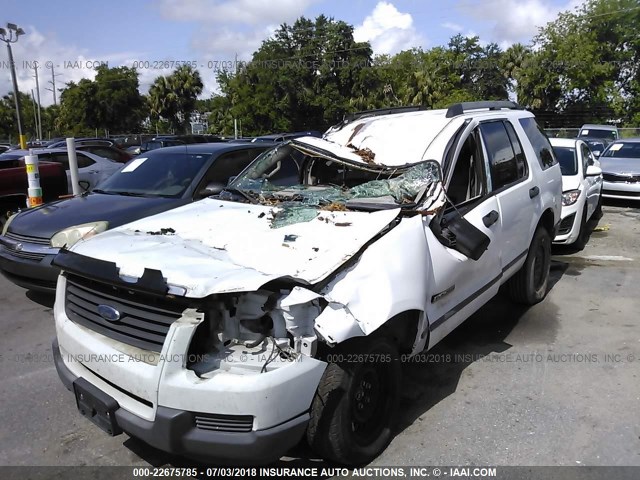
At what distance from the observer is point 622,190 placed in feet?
39.0

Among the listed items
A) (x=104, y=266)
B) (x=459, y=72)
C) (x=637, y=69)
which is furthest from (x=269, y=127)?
(x=104, y=266)

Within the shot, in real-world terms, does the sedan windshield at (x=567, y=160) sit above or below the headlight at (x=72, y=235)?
above

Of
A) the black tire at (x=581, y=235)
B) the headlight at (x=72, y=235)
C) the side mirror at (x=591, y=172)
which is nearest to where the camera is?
the headlight at (x=72, y=235)

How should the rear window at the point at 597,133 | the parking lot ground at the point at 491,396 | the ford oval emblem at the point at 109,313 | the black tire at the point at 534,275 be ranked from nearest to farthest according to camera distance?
the ford oval emblem at the point at 109,313 < the parking lot ground at the point at 491,396 < the black tire at the point at 534,275 < the rear window at the point at 597,133

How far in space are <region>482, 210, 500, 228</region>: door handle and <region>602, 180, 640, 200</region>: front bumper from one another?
960 centimetres

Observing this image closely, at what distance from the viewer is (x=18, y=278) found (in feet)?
17.7

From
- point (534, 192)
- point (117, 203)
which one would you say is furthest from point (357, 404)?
point (117, 203)

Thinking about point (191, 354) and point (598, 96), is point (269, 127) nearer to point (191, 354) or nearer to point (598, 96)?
point (598, 96)

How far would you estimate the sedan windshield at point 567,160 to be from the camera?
809cm

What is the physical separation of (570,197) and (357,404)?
5.91 meters

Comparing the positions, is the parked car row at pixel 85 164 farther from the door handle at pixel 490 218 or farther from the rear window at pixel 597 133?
the rear window at pixel 597 133

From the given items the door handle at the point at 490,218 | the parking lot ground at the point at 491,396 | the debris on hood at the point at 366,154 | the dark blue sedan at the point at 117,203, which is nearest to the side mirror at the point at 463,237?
the door handle at the point at 490,218

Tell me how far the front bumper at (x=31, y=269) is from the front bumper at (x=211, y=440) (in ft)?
10.8

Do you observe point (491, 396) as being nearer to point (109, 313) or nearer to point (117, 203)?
point (109, 313)
